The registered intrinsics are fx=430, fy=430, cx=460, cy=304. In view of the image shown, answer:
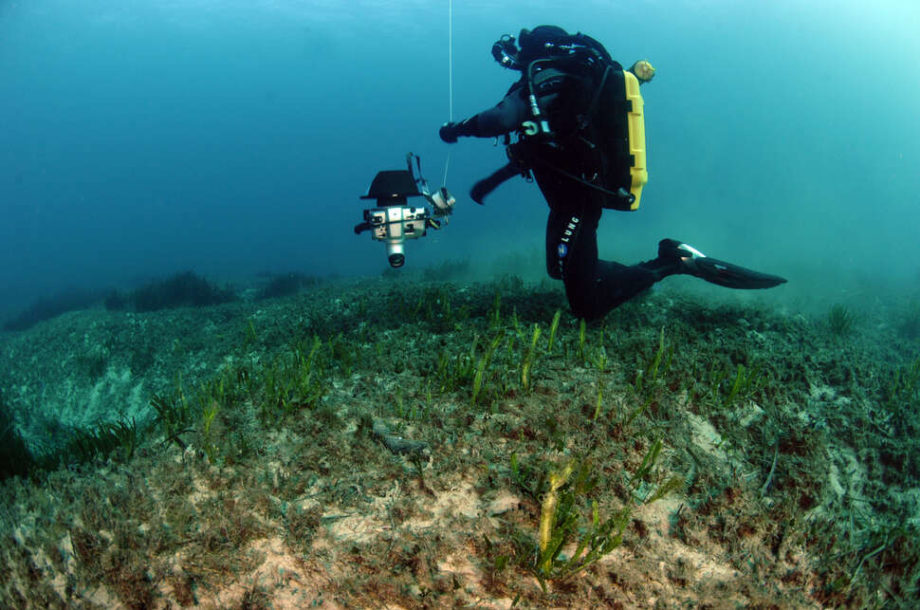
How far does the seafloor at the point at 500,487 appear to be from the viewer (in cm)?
208

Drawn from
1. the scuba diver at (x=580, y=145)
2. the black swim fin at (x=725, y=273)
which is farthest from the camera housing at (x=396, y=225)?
the black swim fin at (x=725, y=273)

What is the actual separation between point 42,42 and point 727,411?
100616 millimetres

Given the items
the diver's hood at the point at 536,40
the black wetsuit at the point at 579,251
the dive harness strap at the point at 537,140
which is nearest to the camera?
the dive harness strap at the point at 537,140

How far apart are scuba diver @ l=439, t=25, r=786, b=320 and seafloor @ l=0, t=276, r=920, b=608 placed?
903 mm

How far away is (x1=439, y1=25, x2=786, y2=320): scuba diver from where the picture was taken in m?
4.54

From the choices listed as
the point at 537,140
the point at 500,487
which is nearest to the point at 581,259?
the point at 537,140

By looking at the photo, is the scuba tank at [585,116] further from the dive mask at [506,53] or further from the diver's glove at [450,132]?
the diver's glove at [450,132]

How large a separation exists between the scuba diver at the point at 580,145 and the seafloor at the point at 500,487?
0.90 metres

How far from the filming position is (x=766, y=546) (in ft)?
8.07

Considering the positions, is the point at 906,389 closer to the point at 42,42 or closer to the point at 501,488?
the point at 501,488

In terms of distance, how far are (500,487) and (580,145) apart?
3750 mm

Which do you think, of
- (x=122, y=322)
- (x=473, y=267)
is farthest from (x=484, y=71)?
(x=122, y=322)

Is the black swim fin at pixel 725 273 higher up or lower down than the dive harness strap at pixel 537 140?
lower down

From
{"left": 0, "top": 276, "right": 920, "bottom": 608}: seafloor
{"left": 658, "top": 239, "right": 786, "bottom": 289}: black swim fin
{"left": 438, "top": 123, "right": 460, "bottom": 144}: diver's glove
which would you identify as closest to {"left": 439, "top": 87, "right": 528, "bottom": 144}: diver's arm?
{"left": 438, "top": 123, "right": 460, "bottom": 144}: diver's glove
